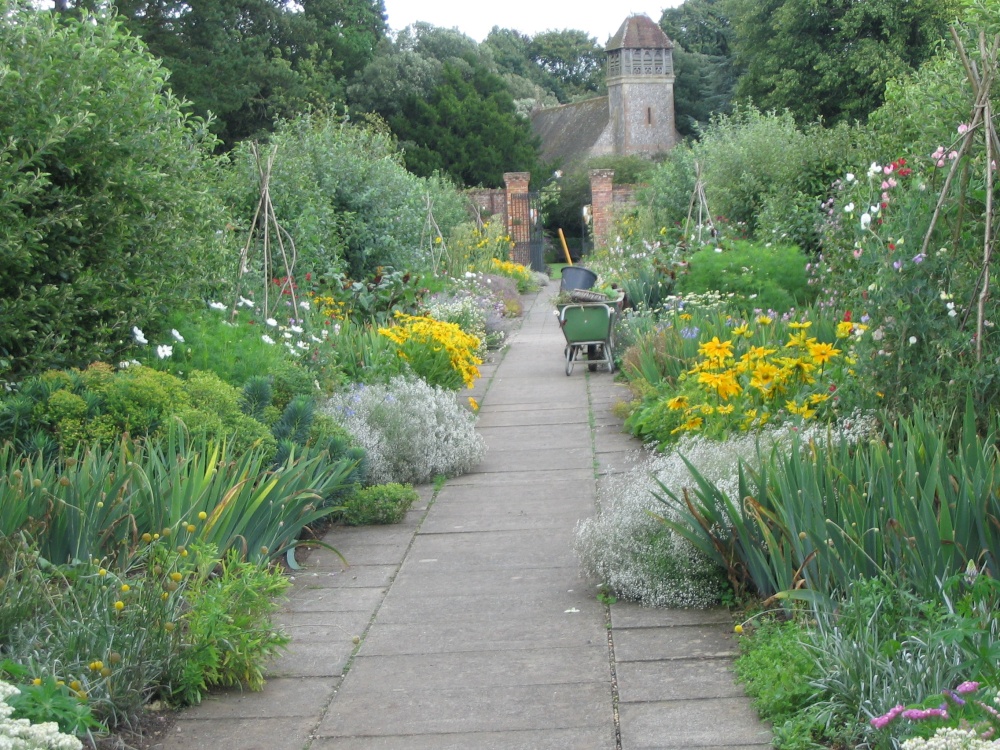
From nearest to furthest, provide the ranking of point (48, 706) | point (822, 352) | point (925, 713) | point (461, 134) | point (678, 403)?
point (925, 713) < point (48, 706) < point (822, 352) < point (678, 403) < point (461, 134)

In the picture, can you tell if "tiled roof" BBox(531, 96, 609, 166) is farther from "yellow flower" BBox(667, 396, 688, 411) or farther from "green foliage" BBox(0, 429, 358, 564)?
"green foliage" BBox(0, 429, 358, 564)

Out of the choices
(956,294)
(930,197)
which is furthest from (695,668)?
(930,197)

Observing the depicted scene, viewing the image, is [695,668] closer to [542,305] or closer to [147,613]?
[147,613]

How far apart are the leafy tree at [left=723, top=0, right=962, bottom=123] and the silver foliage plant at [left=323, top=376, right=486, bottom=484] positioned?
898 inches

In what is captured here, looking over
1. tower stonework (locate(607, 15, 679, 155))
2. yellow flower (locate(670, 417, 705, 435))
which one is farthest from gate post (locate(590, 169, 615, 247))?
tower stonework (locate(607, 15, 679, 155))

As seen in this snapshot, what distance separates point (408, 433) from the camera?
263 inches

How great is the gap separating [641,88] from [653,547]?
199ft

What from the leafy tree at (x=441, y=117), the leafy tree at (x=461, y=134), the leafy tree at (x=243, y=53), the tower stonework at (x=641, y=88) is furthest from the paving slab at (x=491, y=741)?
the tower stonework at (x=641, y=88)

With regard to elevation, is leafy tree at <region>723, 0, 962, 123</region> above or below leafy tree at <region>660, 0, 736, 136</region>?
below

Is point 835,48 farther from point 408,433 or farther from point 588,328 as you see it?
point 408,433

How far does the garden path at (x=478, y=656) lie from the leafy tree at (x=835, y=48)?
24546mm

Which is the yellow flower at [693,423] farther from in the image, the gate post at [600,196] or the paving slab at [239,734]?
the gate post at [600,196]

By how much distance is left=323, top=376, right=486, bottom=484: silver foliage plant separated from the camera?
21.4 feet

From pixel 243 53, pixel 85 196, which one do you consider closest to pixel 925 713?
pixel 85 196
